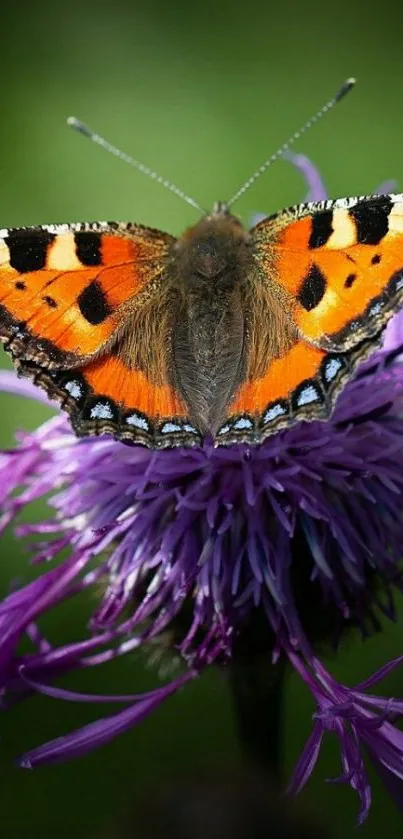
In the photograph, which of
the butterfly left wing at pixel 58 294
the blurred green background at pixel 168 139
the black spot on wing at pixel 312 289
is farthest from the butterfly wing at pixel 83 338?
the blurred green background at pixel 168 139

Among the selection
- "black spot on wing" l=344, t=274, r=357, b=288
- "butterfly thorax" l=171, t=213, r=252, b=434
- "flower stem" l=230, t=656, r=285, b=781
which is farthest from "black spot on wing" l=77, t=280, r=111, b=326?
"flower stem" l=230, t=656, r=285, b=781

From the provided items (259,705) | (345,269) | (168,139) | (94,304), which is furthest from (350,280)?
(168,139)

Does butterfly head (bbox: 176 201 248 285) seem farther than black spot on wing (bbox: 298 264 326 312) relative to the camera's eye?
Yes

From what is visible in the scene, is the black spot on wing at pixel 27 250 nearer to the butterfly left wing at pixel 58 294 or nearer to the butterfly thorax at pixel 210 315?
the butterfly left wing at pixel 58 294

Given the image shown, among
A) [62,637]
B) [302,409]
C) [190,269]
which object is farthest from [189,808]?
[62,637]

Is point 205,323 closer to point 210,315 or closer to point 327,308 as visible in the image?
point 210,315

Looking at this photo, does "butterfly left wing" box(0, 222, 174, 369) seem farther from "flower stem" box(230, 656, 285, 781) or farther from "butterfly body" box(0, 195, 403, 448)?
"flower stem" box(230, 656, 285, 781)
